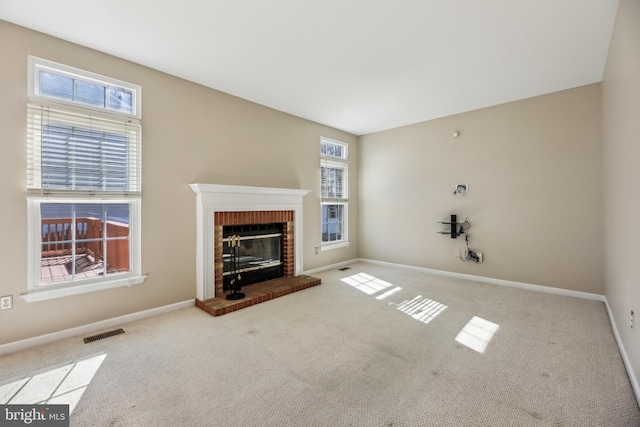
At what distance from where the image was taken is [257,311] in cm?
346

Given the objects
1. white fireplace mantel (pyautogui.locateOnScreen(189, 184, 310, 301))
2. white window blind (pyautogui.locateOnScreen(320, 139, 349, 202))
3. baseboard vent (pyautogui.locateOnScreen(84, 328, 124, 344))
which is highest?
white window blind (pyautogui.locateOnScreen(320, 139, 349, 202))

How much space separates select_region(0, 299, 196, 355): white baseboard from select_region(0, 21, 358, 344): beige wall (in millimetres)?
50

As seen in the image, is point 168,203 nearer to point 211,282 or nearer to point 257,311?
point 211,282

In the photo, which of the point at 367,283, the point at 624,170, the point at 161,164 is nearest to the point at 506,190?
the point at 624,170

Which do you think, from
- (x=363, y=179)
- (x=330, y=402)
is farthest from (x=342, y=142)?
(x=330, y=402)

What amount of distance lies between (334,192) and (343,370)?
4018 mm

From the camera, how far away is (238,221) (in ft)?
13.3

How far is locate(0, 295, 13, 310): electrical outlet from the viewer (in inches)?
97.5

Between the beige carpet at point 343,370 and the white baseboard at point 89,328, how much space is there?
0.08m

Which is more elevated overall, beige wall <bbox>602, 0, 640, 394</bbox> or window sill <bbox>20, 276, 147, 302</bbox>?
beige wall <bbox>602, 0, 640, 394</bbox>

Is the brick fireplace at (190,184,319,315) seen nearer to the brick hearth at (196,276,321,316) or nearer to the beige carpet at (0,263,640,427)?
the brick hearth at (196,276,321,316)

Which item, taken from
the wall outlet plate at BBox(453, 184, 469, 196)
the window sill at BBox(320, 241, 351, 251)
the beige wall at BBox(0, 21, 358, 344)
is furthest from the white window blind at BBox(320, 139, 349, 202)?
the wall outlet plate at BBox(453, 184, 469, 196)

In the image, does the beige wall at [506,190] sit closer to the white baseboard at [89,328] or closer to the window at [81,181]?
the white baseboard at [89,328]

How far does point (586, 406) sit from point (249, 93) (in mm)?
4472
